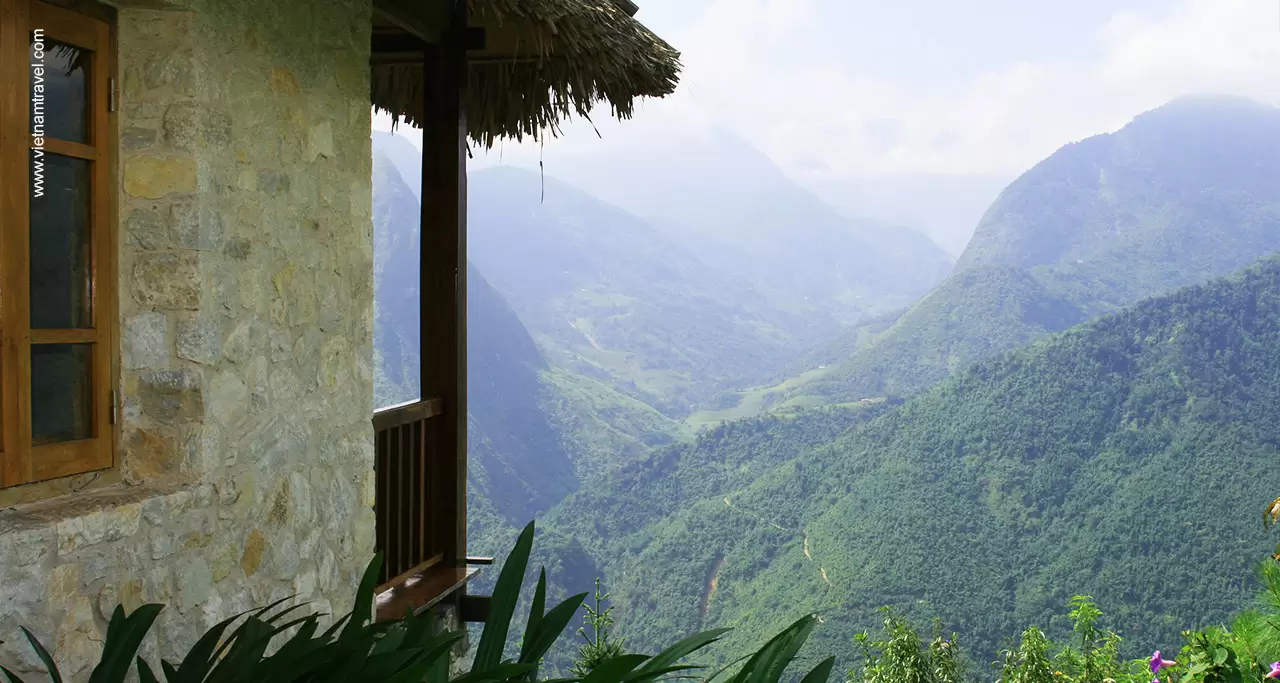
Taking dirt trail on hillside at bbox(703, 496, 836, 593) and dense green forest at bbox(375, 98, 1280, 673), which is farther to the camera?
dirt trail on hillside at bbox(703, 496, 836, 593)

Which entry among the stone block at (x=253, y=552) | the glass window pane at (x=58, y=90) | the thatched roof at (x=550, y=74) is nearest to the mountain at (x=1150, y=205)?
the thatched roof at (x=550, y=74)

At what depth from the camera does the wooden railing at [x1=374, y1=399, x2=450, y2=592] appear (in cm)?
314

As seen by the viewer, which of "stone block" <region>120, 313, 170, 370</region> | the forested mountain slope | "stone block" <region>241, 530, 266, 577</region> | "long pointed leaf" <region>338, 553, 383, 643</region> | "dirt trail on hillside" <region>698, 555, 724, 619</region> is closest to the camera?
"long pointed leaf" <region>338, 553, 383, 643</region>

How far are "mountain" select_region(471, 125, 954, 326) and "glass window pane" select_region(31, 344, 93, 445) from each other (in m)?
79.3

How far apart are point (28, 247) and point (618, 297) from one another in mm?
66762

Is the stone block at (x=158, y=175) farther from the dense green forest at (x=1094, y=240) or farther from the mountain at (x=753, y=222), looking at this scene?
the mountain at (x=753, y=222)

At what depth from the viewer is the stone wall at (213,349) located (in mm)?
1834

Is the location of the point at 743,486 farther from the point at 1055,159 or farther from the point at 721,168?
the point at 721,168

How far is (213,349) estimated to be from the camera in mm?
2133

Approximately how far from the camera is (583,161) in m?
92.0

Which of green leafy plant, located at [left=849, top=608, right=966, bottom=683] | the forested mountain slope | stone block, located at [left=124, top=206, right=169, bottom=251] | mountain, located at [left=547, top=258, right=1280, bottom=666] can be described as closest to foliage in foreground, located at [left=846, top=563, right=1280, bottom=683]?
green leafy plant, located at [left=849, top=608, right=966, bottom=683]

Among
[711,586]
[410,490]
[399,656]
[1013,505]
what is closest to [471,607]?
[410,490]

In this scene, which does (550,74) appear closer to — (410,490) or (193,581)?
(410,490)

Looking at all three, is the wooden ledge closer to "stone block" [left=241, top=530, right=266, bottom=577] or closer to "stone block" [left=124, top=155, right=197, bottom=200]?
"stone block" [left=241, top=530, right=266, bottom=577]
